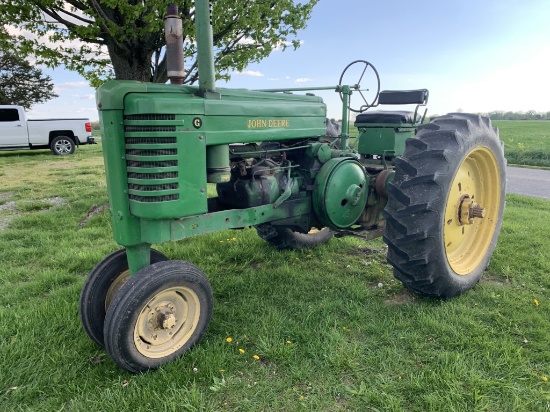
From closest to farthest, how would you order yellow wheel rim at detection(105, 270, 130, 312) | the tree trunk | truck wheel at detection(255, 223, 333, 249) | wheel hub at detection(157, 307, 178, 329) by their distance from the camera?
wheel hub at detection(157, 307, 178, 329) → yellow wheel rim at detection(105, 270, 130, 312) → truck wheel at detection(255, 223, 333, 249) → the tree trunk

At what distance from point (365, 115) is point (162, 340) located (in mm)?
3251

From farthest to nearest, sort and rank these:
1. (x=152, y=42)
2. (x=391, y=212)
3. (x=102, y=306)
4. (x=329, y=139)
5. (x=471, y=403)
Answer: (x=152, y=42)
(x=329, y=139)
(x=391, y=212)
(x=102, y=306)
(x=471, y=403)

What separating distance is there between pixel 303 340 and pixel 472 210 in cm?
182

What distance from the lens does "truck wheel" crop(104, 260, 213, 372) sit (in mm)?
2459

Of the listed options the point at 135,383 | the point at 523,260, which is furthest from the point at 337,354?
the point at 523,260

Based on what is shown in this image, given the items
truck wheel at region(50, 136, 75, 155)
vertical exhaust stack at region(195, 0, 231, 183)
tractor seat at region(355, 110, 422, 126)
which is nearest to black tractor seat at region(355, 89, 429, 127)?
tractor seat at region(355, 110, 422, 126)

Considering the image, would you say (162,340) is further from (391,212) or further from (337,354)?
(391,212)

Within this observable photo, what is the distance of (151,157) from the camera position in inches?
99.0

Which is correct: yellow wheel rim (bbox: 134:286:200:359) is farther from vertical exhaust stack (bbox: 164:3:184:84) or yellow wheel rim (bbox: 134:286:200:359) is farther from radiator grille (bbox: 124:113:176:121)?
vertical exhaust stack (bbox: 164:3:184:84)

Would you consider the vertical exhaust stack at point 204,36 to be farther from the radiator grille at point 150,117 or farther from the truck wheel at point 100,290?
the truck wheel at point 100,290

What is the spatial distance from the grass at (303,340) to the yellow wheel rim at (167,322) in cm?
12

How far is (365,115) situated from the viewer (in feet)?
15.6

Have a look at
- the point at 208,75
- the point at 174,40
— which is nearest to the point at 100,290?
the point at 208,75

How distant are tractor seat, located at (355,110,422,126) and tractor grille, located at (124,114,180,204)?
2.75 metres
